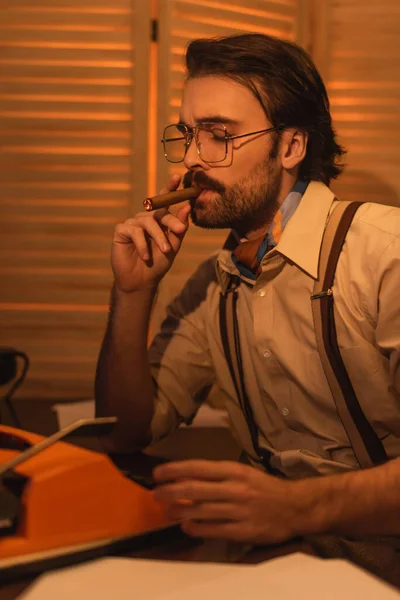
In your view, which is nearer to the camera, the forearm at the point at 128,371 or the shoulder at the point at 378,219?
the shoulder at the point at 378,219

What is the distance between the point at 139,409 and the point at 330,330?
1.28ft

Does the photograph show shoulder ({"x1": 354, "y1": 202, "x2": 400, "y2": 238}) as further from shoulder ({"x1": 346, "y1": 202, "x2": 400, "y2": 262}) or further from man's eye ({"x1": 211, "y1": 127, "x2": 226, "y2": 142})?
man's eye ({"x1": 211, "y1": 127, "x2": 226, "y2": 142})

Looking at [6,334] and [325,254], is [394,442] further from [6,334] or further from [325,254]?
[6,334]

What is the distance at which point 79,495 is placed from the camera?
2.58 feet

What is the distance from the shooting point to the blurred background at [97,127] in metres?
2.01

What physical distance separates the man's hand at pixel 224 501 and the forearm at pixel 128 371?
1.49 ft

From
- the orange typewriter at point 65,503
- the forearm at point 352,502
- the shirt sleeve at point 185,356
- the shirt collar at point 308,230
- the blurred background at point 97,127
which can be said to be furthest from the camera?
the blurred background at point 97,127

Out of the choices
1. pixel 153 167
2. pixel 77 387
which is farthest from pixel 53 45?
pixel 77 387

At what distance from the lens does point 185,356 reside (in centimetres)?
143

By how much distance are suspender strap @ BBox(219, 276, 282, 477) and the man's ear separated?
0.24m

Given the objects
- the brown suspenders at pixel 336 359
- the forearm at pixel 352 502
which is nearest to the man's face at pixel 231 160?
the brown suspenders at pixel 336 359

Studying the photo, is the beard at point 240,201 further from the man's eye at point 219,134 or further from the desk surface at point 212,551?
the desk surface at point 212,551

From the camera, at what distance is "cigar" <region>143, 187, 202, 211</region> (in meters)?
1.17

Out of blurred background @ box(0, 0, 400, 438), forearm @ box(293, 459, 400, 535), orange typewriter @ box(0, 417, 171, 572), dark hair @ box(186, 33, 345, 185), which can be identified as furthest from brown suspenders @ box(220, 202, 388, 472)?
blurred background @ box(0, 0, 400, 438)
